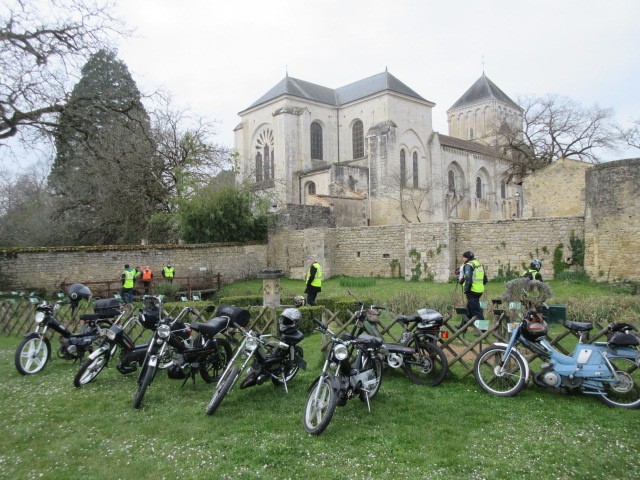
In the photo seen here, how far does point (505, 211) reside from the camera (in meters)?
48.0

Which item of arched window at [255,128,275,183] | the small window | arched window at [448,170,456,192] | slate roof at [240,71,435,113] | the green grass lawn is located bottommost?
the green grass lawn

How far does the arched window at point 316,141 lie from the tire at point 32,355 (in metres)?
35.0

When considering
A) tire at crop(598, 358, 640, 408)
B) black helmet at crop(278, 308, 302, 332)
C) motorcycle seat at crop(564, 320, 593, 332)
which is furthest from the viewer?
black helmet at crop(278, 308, 302, 332)

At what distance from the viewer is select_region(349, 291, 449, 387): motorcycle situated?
604 centimetres

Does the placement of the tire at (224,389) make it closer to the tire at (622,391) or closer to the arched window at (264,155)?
the tire at (622,391)

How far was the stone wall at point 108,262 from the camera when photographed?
1764 centimetres

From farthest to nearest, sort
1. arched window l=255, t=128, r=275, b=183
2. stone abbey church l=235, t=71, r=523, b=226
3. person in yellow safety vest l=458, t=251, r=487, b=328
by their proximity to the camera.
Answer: arched window l=255, t=128, r=275, b=183
stone abbey church l=235, t=71, r=523, b=226
person in yellow safety vest l=458, t=251, r=487, b=328

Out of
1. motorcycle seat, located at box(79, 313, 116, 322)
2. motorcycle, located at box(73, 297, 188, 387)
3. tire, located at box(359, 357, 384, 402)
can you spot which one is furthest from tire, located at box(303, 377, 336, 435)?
motorcycle seat, located at box(79, 313, 116, 322)

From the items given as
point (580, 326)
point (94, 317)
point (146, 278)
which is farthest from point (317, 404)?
point (146, 278)

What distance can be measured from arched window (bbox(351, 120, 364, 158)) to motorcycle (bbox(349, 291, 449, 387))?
1448 inches

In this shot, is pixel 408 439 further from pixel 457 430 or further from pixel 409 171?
pixel 409 171

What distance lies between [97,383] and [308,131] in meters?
35.2

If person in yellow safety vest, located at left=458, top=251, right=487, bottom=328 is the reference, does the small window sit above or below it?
above

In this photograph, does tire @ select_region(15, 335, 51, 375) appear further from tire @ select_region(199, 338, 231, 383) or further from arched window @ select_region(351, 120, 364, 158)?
arched window @ select_region(351, 120, 364, 158)
